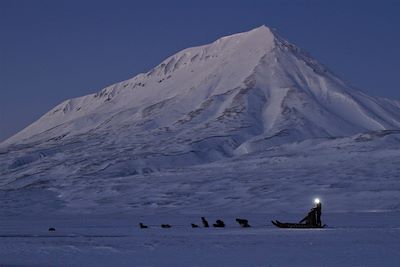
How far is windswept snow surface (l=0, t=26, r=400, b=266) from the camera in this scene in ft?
90.4

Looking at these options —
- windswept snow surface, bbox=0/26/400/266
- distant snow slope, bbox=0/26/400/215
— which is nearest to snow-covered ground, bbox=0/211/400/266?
windswept snow surface, bbox=0/26/400/266

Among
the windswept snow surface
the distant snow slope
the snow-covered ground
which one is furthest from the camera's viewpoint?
the distant snow slope

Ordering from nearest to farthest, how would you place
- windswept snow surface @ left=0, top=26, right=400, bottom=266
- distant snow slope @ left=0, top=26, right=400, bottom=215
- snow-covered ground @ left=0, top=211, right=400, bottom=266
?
snow-covered ground @ left=0, top=211, right=400, bottom=266 → windswept snow surface @ left=0, top=26, right=400, bottom=266 → distant snow slope @ left=0, top=26, right=400, bottom=215

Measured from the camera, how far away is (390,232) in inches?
1298

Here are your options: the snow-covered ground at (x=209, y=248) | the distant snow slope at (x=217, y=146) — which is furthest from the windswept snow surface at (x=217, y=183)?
the distant snow slope at (x=217, y=146)

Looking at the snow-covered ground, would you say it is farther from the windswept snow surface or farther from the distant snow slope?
the distant snow slope

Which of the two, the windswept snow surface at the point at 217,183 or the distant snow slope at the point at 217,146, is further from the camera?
the distant snow slope at the point at 217,146

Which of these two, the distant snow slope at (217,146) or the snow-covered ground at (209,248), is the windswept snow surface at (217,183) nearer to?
the snow-covered ground at (209,248)

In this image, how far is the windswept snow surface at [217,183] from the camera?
90.4 feet

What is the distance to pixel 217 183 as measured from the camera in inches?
3492

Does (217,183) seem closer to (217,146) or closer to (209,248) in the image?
(217,146)

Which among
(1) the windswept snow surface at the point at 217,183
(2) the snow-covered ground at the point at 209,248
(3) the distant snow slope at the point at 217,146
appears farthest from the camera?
(3) the distant snow slope at the point at 217,146

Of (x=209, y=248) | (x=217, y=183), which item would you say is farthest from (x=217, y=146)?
(x=209, y=248)

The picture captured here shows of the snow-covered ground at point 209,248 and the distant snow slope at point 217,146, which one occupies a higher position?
the distant snow slope at point 217,146
